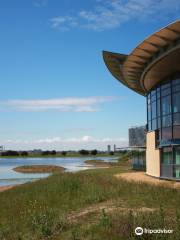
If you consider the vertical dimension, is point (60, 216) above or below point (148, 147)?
below

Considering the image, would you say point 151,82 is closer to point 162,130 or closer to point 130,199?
point 162,130

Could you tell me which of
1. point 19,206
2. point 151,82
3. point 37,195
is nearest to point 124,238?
point 19,206

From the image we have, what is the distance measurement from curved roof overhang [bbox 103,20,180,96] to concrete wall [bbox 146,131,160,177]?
12.9ft

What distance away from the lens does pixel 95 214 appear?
16594 millimetres

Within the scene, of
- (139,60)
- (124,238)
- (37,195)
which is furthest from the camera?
(139,60)

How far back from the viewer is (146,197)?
1967cm

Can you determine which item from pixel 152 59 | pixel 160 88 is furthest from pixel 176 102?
pixel 152 59

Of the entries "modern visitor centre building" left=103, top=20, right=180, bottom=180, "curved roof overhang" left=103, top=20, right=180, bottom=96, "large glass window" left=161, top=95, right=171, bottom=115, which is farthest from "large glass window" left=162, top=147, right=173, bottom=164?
"curved roof overhang" left=103, top=20, right=180, bottom=96

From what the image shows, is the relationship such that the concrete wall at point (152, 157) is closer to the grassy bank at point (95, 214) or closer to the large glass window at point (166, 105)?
the large glass window at point (166, 105)

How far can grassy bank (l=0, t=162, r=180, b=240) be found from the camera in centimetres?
1382

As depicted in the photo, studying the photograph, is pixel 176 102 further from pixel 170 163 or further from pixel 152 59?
pixel 170 163

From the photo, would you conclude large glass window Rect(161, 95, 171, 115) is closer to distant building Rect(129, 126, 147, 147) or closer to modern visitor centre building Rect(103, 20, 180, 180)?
modern visitor centre building Rect(103, 20, 180, 180)

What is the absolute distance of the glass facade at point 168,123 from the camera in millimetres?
28641

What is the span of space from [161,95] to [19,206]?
12.7 metres
